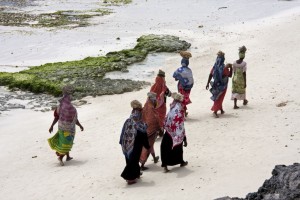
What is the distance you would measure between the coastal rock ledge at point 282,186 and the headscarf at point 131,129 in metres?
3.93

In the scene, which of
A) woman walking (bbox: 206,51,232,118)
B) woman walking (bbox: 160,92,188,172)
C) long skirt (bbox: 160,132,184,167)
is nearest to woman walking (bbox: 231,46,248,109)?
woman walking (bbox: 206,51,232,118)

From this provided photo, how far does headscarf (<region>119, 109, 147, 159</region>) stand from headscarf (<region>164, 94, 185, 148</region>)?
681 millimetres

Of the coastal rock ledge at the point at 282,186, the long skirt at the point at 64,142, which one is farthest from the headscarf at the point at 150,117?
the coastal rock ledge at the point at 282,186

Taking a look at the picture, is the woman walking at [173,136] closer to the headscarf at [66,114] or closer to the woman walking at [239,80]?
the headscarf at [66,114]

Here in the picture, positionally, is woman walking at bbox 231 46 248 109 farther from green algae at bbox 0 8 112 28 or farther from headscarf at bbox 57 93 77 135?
green algae at bbox 0 8 112 28

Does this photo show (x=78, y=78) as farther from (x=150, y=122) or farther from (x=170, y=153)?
(x=170, y=153)

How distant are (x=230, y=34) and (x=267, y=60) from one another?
9.66 m

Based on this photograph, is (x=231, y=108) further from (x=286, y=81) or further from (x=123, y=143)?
(x=123, y=143)

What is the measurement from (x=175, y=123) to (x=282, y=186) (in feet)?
14.3

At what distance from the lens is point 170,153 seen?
35.5 feet

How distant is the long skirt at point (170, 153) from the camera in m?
10.8

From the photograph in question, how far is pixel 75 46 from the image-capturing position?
31.4 meters

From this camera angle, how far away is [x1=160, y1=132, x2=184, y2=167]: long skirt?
35.5 feet

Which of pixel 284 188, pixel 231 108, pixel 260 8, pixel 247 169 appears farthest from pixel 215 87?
pixel 260 8
